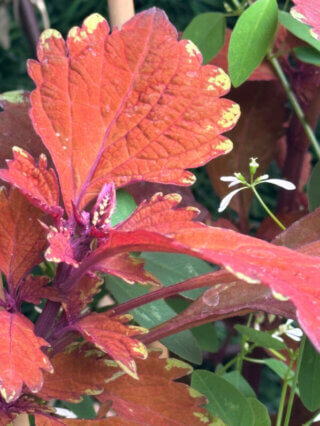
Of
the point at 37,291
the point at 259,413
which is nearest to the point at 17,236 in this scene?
the point at 37,291

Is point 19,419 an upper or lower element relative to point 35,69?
lower

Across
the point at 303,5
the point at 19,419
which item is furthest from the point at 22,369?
the point at 303,5

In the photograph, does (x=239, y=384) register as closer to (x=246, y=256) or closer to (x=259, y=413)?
(x=259, y=413)

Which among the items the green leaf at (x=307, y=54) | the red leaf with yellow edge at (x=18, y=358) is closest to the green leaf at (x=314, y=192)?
the green leaf at (x=307, y=54)

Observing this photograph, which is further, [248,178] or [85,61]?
[248,178]

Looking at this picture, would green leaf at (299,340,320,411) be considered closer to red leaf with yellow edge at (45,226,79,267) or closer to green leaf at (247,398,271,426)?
green leaf at (247,398,271,426)

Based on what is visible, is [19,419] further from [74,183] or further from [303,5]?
[303,5]

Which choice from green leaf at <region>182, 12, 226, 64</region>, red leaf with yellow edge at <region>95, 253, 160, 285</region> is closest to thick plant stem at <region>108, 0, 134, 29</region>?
green leaf at <region>182, 12, 226, 64</region>
